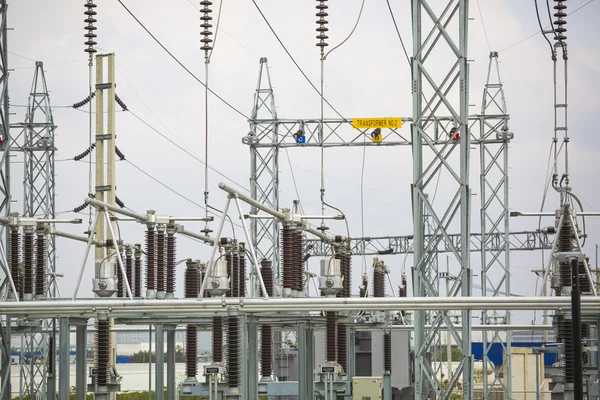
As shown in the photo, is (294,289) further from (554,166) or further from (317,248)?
(317,248)

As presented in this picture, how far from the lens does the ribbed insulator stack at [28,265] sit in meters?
13.3

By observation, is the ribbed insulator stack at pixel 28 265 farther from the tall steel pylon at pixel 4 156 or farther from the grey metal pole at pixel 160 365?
the grey metal pole at pixel 160 365

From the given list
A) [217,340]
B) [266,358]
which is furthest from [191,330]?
[217,340]

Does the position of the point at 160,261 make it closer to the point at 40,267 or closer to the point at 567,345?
the point at 40,267

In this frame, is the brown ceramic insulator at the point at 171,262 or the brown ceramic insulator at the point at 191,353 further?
the brown ceramic insulator at the point at 191,353

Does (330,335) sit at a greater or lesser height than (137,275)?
lesser

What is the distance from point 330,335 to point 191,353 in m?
3.32

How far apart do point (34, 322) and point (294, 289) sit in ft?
21.3

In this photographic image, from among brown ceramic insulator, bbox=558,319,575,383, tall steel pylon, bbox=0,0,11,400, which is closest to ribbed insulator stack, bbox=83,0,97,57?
tall steel pylon, bbox=0,0,11,400

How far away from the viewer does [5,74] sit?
13.1 meters

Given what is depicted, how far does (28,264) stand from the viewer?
13.2 metres

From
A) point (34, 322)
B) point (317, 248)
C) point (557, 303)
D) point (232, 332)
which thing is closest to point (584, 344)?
point (557, 303)

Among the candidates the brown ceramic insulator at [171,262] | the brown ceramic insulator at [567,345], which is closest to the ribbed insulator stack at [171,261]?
the brown ceramic insulator at [171,262]

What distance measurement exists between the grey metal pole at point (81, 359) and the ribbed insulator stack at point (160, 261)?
65.2 inches
